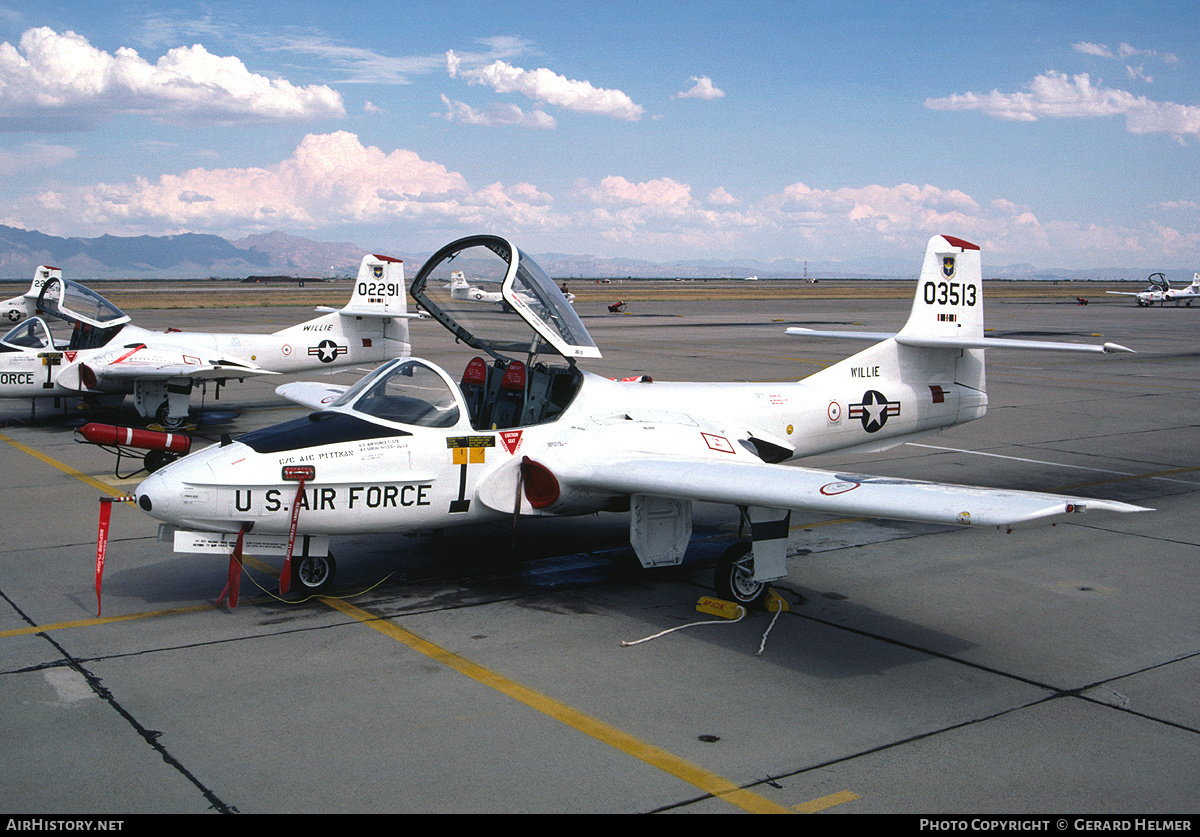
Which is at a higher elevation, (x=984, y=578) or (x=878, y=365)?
(x=878, y=365)

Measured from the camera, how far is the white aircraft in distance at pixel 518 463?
7.96 meters

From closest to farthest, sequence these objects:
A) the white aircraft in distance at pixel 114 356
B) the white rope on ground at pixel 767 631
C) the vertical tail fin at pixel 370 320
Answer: the white rope on ground at pixel 767 631 → the white aircraft in distance at pixel 114 356 → the vertical tail fin at pixel 370 320

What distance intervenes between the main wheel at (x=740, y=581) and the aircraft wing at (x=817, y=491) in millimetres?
764

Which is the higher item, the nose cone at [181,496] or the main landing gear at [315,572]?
the nose cone at [181,496]

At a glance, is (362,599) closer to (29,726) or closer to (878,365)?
(29,726)

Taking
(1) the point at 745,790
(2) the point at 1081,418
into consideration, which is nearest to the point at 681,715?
(1) the point at 745,790

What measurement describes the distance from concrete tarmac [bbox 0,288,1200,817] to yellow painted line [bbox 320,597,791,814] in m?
0.02

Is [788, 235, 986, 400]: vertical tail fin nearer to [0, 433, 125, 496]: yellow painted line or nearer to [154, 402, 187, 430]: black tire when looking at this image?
[0, 433, 125, 496]: yellow painted line

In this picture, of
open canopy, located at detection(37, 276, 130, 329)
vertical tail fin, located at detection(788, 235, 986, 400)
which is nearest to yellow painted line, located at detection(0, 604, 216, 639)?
vertical tail fin, located at detection(788, 235, 986, 400)

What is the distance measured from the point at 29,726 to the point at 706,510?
8206 millimetres

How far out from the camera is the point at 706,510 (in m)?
12.5

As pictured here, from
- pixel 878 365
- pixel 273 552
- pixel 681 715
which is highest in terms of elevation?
pixel 878 365

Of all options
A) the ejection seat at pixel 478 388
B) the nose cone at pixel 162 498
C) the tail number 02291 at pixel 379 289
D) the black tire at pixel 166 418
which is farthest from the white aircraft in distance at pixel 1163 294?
the nose cone at pixel 162 498

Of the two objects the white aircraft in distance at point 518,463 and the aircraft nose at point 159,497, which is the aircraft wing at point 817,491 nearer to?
the white aircraft in distance at point 518,463
